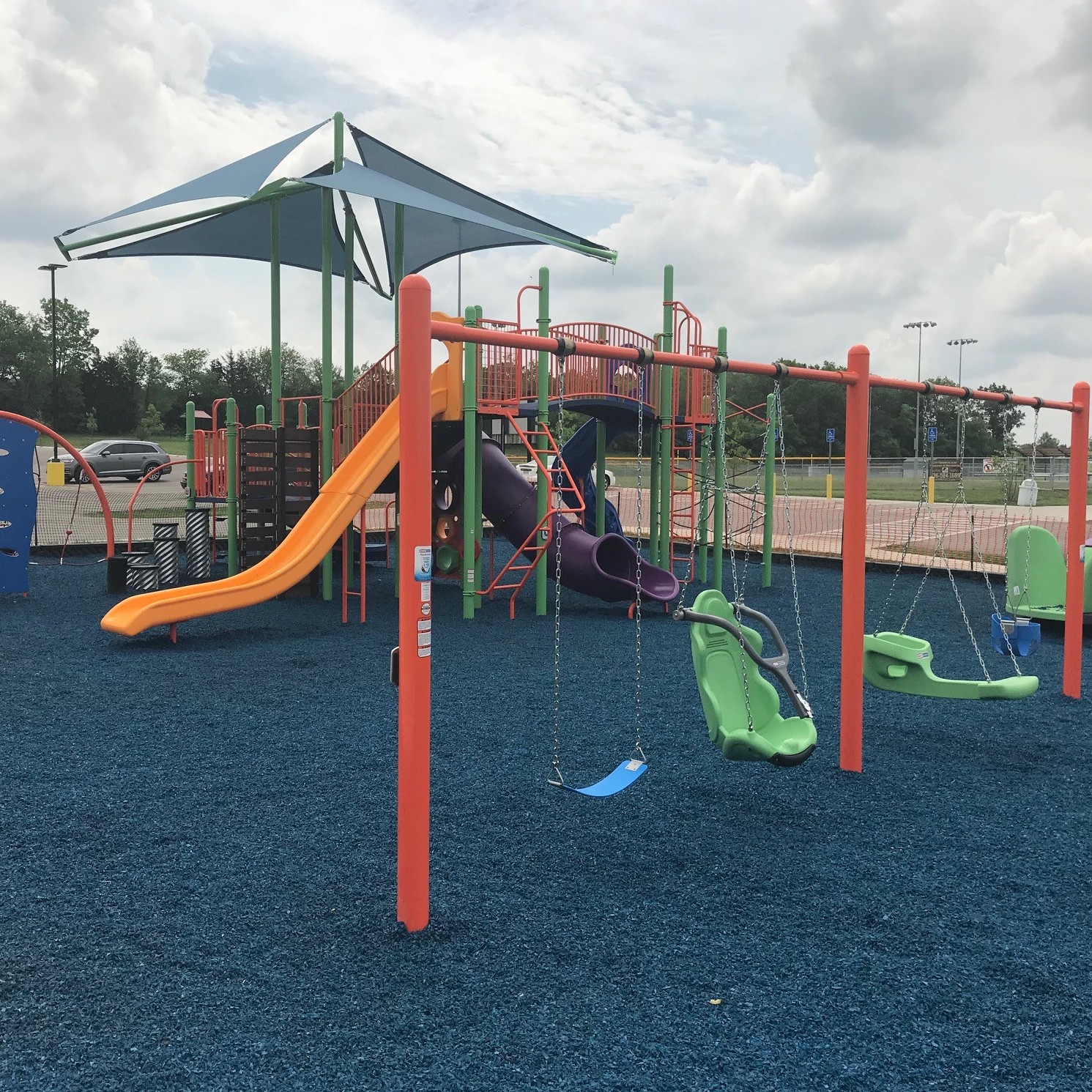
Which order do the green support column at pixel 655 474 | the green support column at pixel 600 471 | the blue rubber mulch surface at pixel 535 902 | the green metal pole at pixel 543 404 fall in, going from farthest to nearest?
1. the green support column at pixel 600 471
2. the green support column at pixel 655 474
3. the green metal pole at pixel 543 404
4. the blue rubber mulch surface at pixel 535 902

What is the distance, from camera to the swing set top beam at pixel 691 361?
3932 millimetres

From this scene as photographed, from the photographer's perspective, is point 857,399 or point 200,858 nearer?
point 200,858

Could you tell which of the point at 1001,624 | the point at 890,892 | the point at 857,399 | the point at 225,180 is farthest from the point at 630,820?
the point at 225,180

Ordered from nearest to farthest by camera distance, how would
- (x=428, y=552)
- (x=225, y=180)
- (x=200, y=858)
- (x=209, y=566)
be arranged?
(x=428, y=552), (x=200, y=858), (x=225, y=180), (x=209, y=566)

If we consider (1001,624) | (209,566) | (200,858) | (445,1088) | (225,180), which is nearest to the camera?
(445,1088)

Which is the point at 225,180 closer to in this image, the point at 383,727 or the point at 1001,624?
the point at 383,727

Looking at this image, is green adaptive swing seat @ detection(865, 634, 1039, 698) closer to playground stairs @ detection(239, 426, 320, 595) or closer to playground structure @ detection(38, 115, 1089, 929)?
playground structure @ detection(38, 115, 1089, 929)

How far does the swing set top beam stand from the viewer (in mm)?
3932

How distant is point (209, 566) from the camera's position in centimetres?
1513

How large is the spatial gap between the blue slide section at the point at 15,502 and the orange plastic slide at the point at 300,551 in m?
2.87

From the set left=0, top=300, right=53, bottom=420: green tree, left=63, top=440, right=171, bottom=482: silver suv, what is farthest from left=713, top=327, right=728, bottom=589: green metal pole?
left=0, top=300, right=53, bottom=420: green tree

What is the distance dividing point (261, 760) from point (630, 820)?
7.64 feet

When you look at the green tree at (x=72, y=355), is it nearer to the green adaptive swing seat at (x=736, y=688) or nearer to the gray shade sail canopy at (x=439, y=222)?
the gray shade sail canopy at (x=439, y=222)

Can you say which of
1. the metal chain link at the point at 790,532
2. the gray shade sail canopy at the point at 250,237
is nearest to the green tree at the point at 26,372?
the gray shade sail canopy at the point at 250,237
